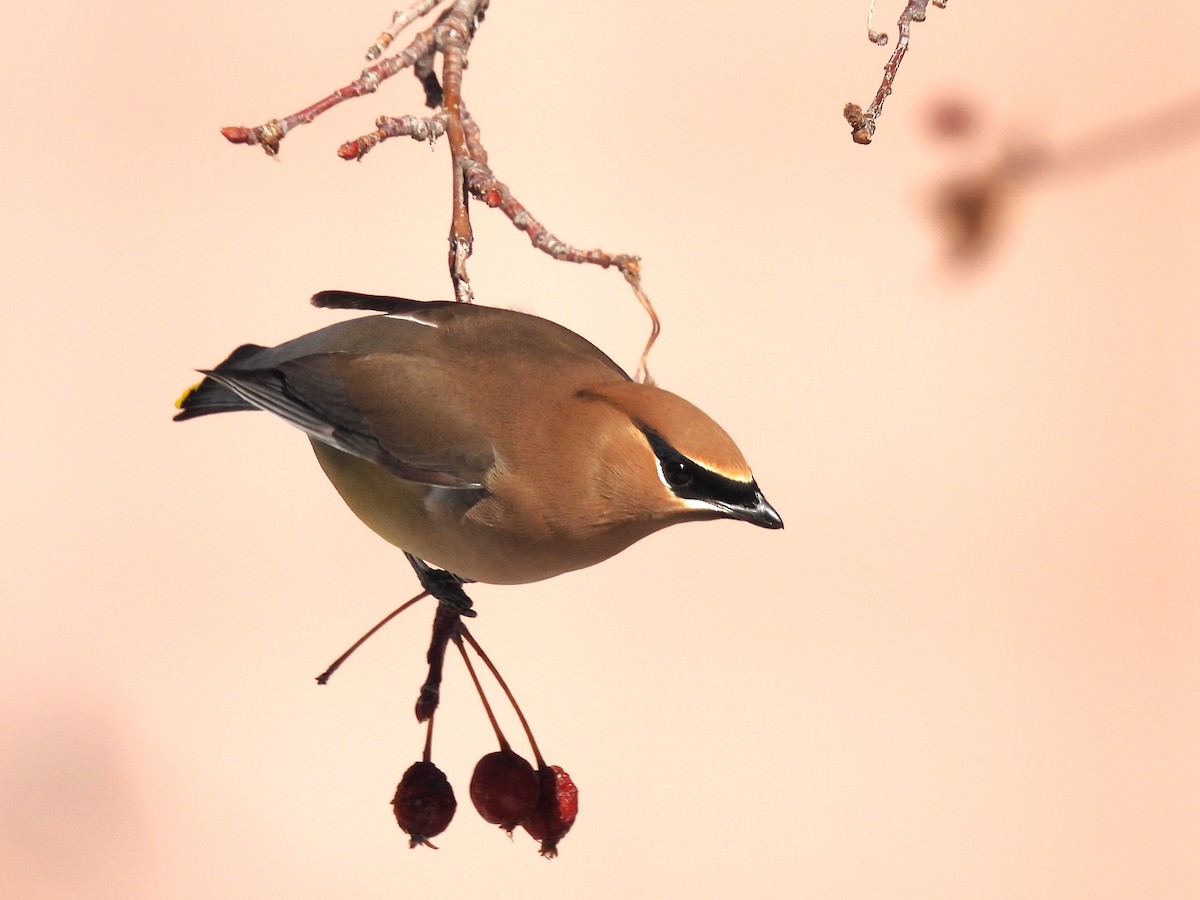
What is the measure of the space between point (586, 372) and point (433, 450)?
0.24 meters

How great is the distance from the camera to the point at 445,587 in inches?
79.6

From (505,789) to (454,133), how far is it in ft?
2.78

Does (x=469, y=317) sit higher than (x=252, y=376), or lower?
higher

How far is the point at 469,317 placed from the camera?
2.01 meters

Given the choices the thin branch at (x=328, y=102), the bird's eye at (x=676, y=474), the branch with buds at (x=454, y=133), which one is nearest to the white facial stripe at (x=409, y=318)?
the branch with buds at (x=454, y=133)

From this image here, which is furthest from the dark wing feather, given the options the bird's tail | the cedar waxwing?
the bird's tail

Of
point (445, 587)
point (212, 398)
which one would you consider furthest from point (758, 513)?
point (212, 398)

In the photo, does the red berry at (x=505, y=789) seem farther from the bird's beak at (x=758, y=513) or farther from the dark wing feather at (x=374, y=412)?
the bird's beak at (x=758, y=513)

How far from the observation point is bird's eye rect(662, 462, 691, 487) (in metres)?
1.66

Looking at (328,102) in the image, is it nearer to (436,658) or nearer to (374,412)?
(374,412)

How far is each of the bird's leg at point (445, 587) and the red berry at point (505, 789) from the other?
0.65 ft

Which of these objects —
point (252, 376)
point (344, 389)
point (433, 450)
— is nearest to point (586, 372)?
point (433, 450)

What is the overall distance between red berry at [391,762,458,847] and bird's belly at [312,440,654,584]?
27 cm

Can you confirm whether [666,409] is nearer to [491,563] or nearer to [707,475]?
[707,475]
